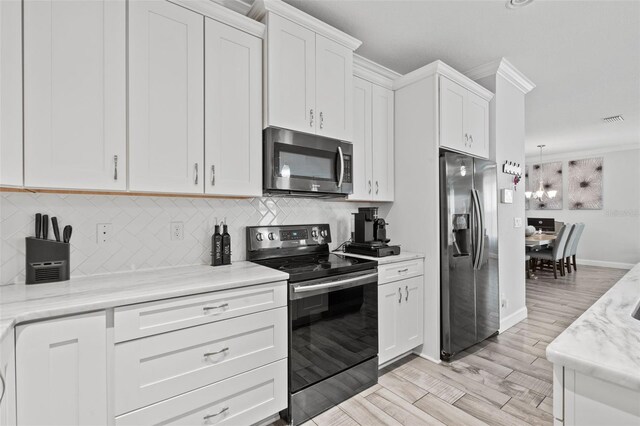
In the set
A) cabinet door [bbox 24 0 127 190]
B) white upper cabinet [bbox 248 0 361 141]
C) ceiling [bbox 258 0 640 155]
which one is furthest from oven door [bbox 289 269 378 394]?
ceiling [bbox 258 0 640 155]

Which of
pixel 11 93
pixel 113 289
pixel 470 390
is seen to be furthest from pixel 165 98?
pixel 470 390

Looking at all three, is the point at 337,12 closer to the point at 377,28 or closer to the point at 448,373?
the point at 377,28

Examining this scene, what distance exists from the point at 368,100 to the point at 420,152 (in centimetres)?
68

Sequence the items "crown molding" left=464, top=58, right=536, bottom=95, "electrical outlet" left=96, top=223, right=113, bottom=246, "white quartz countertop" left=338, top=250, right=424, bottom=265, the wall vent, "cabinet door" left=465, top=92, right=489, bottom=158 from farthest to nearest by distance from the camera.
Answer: the wall vent → "crown molding" left=464, top=58, right=536, bottom=95 → "cabinet door" left=465, top=92, right=489, bottom=158 → "white quartz countertop" left=338, top=250, right=424, bottom=265 → "electrical outlet" left=96, top=223, right=113, bottom=246

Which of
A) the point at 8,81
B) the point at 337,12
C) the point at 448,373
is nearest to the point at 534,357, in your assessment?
the point at 448,373

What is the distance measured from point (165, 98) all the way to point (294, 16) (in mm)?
1063

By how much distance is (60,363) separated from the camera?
1195 millimetres

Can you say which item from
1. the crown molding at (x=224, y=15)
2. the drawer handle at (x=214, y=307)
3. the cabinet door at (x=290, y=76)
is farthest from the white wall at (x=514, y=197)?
the drawer handle at (x=214, y=307)

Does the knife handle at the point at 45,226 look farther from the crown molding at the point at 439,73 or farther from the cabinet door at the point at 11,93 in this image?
the crown molding at the point at 439,73

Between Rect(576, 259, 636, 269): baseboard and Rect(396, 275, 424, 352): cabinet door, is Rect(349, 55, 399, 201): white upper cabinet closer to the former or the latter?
Rect(396, 275, 424, 352): cabinet door

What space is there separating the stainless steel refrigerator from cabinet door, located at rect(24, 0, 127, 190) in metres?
2.37

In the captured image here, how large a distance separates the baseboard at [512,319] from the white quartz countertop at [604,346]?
247cm

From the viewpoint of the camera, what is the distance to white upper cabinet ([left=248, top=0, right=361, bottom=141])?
6.66 feet

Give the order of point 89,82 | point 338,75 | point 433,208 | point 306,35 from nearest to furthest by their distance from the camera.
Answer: point 89,82 < point 306,35 < point 338,75 < point 433,208
